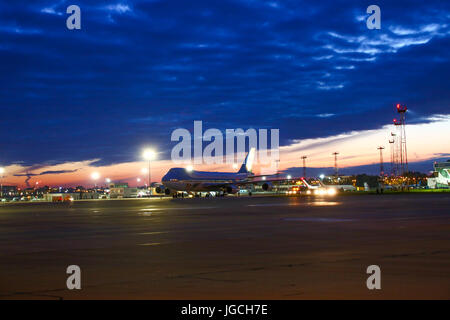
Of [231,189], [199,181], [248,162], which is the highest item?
[248,162]

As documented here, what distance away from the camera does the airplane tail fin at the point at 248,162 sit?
136 m

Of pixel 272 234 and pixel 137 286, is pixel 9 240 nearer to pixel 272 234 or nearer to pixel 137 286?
pixel 272 234

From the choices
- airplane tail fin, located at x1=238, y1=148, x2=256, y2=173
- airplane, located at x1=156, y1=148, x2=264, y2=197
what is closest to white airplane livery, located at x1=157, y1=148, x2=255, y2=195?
airplane, located at x1=156, y1=148, x2=264, y2=197

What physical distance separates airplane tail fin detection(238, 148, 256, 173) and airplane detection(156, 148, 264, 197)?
11.2 meters

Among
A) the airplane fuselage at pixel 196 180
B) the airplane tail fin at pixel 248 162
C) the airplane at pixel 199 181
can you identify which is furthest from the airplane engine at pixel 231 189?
the airplane tail fin at pixel 248 162

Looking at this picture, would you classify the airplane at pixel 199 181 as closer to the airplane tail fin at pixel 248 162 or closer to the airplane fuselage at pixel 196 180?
the airplane fuselage at pixel 196 180

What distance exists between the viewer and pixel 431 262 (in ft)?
42.9

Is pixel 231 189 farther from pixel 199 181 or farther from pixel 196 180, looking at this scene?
pixel 196 180

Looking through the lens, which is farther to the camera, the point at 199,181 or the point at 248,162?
the point at 248,162

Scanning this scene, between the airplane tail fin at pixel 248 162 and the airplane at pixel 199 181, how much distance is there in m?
11.2

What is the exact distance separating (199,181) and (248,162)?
92.5 ft

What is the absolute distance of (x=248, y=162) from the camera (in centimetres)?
13712

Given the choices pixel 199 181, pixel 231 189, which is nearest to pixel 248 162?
pixel 231 189
